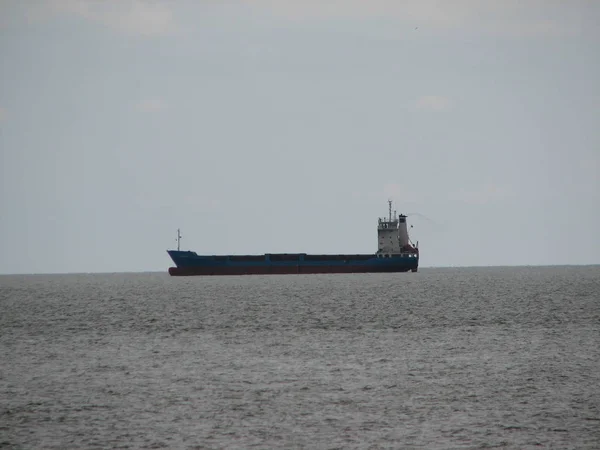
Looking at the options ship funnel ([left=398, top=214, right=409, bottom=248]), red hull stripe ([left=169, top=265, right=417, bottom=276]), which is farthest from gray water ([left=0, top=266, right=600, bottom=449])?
ship funnel ([left=398, top=214, right=409, bottom=248])

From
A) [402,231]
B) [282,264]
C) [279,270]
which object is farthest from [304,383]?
[402,231]

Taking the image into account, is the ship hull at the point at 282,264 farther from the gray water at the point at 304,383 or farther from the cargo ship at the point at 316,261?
the gray water at the point at 304,383

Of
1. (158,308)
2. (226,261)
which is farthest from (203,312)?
(226,261)

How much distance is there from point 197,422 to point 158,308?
49.5m

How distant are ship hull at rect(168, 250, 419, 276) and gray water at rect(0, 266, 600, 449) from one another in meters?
82.8

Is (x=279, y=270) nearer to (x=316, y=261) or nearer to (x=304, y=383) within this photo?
(x=316, y=261)

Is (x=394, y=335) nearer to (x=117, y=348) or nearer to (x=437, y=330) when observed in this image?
(x=437, y=330)

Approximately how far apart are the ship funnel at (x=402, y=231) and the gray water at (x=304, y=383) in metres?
93.1

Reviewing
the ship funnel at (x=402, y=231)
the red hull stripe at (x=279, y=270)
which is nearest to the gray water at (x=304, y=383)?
the red hull stripe at (x=279, y=270)

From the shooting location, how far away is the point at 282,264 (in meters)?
138

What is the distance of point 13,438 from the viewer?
20562mm

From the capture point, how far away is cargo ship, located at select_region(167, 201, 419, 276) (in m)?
138

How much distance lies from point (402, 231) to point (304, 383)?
12149 centimetres

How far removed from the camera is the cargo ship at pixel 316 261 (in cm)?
13788
